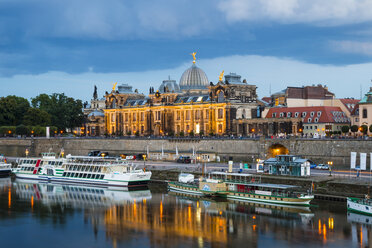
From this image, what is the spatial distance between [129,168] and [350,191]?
35.0m

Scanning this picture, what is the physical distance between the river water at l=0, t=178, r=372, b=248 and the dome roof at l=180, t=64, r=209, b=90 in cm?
9522

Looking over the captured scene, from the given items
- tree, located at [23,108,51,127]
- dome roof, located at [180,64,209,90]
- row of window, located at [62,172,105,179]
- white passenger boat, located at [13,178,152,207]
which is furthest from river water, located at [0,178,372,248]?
tree, located at [23,108,51,127]

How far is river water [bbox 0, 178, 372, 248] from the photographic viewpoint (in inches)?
1833

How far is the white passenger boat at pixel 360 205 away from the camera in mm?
55219

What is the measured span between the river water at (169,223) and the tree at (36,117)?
3892 inches

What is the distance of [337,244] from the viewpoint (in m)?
45.3

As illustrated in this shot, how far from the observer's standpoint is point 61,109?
610ft

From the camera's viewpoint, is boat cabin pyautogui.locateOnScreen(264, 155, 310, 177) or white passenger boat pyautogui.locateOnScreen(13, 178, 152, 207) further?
boat cabin pyautogui.locateOnScreen(264, 155, 310, 177)

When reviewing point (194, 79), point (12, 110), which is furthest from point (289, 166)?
point (12, 110)

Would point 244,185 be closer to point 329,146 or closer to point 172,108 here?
point 329,146

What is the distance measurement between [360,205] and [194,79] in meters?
113

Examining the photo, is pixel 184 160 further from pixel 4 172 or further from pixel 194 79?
pixel 194 79

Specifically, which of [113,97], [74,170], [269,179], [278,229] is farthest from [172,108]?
[278,229]

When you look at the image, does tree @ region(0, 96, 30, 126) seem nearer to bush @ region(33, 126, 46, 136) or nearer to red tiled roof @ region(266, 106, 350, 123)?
bush @ region(33, 126, 46, 136)
